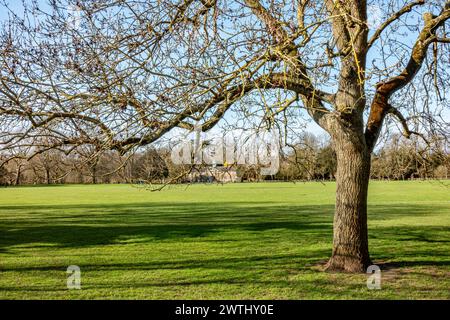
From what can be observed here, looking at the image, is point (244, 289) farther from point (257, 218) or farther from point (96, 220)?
point (96, 220)

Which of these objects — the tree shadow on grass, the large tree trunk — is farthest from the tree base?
the tree shadow on grass

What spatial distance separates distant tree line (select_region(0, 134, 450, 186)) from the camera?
8.96 m

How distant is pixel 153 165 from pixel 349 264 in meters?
4.45

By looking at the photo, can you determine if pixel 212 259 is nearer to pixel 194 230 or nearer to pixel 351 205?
pixel 351 205

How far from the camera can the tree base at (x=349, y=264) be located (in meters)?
9.85

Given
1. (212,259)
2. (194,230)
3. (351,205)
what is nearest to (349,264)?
(351,205)

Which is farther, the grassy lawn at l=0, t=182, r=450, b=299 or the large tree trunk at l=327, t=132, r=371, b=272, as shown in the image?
the large tree trunk at l=327, t=132, r=371, b=272

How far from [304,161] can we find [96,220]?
13998 millimetres

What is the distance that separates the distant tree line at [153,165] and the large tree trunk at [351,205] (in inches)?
37.3

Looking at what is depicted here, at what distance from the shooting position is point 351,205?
31.7ft

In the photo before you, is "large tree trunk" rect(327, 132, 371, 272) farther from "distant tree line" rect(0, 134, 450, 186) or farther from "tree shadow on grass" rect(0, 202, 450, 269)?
"tree shadow on grass" rect(0, 202, 450, 269)

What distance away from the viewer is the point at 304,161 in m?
11.4

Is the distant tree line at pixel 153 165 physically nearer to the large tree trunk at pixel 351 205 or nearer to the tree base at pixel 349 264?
the large tree trunk at pixel 351 205

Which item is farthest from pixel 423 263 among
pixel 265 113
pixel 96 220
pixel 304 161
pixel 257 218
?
pixel 96 220
